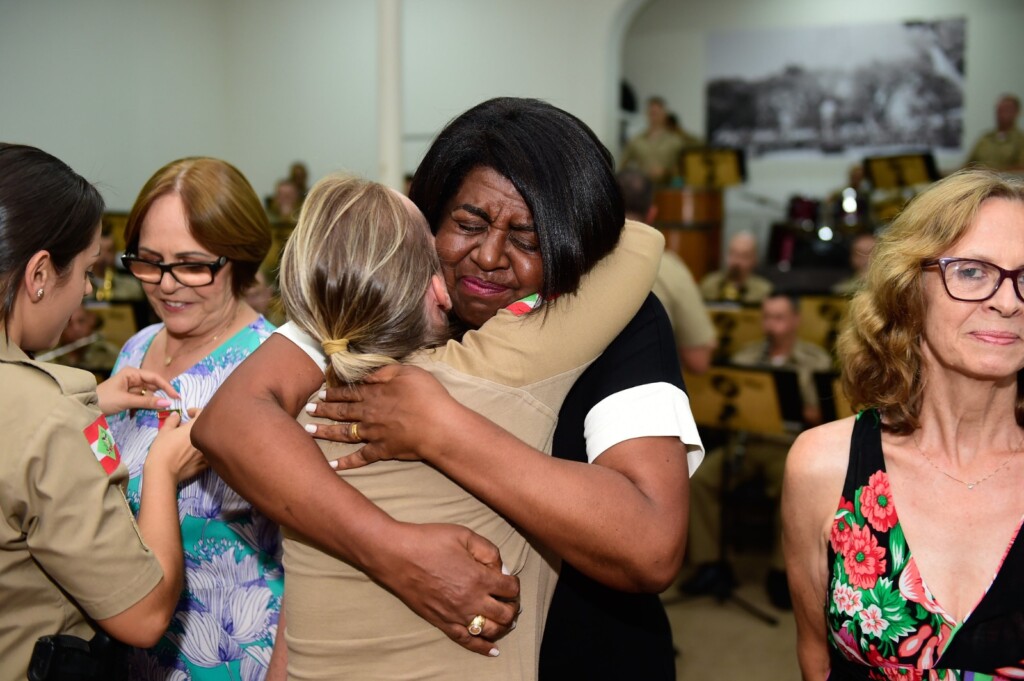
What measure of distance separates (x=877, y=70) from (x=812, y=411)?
876 cm

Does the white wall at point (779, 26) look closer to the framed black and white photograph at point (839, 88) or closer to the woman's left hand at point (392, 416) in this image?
the framed black and white photograph at point (839, 88)

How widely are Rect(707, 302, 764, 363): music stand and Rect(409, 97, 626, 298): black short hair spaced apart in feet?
14.8

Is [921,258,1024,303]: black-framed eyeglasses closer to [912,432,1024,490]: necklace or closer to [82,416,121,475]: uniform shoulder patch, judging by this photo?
[912,432,1024,490]: necklace

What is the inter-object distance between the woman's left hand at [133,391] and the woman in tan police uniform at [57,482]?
267 millimetres

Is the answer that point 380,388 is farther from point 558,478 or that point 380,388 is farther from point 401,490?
point 558,478

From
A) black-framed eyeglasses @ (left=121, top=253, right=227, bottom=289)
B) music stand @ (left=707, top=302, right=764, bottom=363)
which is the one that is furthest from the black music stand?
black-framed eyeglasses @ (left=121, top=253, right=227, bottom=289)

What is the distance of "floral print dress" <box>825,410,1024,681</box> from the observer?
143 cm

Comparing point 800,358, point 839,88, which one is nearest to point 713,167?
point 839,88

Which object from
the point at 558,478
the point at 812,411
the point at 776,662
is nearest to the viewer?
the point at 558,478

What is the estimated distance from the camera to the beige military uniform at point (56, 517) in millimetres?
1199

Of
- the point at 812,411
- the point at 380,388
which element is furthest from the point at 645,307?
the point at 812,411

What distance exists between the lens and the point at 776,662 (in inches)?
156

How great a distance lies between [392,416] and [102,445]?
46 centimetres

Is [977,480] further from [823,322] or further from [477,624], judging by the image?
[823,322]
